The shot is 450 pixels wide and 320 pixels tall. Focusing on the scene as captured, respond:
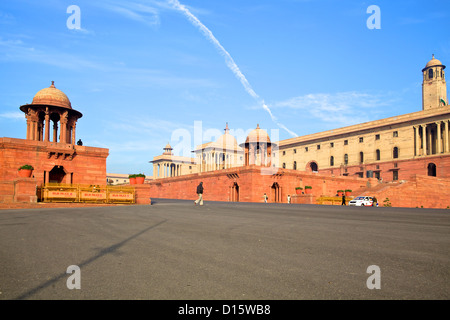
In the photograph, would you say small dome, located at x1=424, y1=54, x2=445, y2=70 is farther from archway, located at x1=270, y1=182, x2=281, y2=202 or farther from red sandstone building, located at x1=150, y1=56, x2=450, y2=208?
archway, located at x1=270, y1=182, x2=281, y2=202

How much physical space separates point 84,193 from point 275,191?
1122 inches

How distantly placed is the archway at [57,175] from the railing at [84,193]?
29.1ft

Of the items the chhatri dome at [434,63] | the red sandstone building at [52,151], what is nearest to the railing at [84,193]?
the red sandstone building at [52,151]

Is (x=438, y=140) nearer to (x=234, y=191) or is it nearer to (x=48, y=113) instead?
(x=234, y=191)

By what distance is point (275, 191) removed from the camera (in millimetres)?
46344

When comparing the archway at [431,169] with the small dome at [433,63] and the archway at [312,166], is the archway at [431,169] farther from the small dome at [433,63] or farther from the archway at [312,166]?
the small dome at [433,63]

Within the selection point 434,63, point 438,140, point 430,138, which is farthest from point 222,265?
point 434,63

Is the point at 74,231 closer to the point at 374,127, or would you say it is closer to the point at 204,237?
the point at 204,237

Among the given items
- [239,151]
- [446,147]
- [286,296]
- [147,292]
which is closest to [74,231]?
[147,292]

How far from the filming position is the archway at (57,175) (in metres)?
30.9

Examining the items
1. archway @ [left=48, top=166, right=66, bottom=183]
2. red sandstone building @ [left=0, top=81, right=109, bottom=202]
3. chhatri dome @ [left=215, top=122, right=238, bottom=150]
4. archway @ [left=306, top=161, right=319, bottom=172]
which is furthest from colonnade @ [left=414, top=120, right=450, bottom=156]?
archway @ [left=48, top=166, right=66, bottom=183]

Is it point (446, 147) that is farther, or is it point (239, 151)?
point (239, 151)
